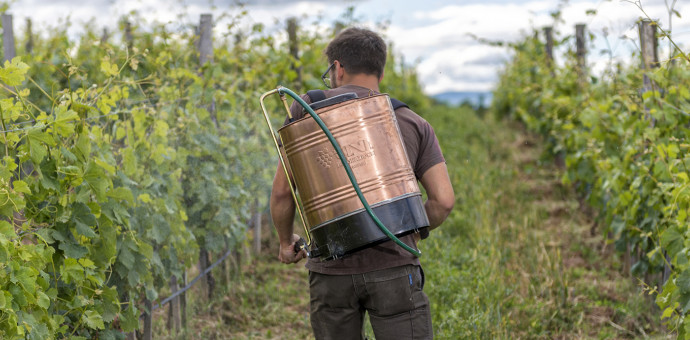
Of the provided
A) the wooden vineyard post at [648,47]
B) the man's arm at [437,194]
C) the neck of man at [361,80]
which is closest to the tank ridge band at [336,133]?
the neck of man at [361,80]

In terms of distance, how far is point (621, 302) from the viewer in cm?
525

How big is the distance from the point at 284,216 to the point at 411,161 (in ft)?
1.63

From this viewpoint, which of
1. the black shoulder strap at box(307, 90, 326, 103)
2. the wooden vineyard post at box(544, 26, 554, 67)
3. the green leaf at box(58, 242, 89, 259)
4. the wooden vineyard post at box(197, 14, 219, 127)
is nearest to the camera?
the black shoulder strap at box(307, 90, 326, 103)

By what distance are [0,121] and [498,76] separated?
20.4 metres

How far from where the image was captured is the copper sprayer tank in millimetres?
2303

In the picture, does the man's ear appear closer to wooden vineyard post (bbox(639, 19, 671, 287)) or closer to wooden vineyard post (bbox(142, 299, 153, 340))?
wooden vineyard post (bbox(142, 299, 153, 340))

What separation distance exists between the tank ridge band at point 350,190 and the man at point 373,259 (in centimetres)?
25

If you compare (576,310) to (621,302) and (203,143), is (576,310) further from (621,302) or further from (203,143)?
(203,143)

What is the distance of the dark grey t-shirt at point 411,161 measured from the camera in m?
2.54

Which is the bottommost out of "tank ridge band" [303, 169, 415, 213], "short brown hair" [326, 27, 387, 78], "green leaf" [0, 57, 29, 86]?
"tank ridge band" [303, 169, 415, 213]

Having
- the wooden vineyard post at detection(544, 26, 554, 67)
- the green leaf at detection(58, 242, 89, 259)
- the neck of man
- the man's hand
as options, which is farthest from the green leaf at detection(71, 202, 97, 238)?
the wooden vineyard post at detection(544, 26, 554, 67)

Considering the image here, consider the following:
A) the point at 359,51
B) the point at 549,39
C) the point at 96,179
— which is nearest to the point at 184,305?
the point at 96,179

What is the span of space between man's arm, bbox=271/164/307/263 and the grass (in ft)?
5.59

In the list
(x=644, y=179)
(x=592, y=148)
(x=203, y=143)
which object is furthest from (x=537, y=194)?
(x=203, y=143)
